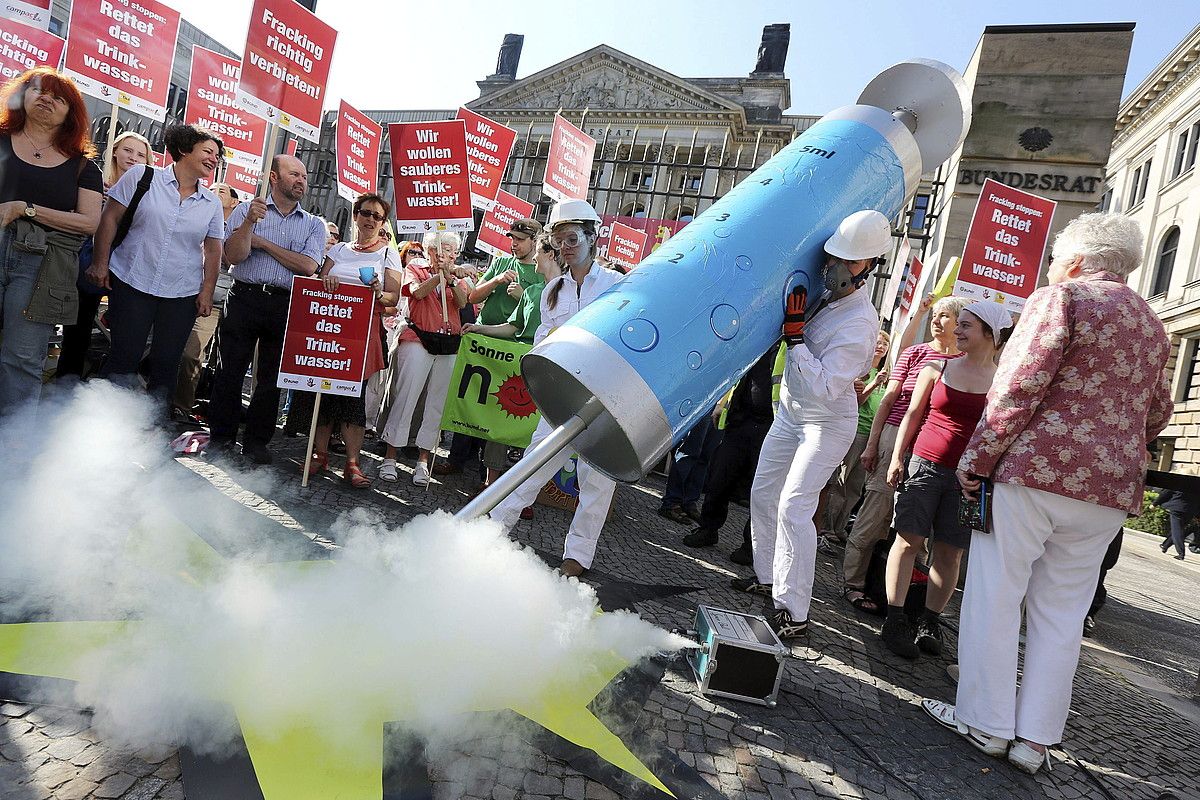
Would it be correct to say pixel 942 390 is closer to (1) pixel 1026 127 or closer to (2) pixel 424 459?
(2) pixel 424 459

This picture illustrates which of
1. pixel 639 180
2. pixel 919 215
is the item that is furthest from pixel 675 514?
pixel 919 215

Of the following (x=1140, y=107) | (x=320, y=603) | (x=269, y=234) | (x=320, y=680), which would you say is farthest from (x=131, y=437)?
(x=1140, y=107)

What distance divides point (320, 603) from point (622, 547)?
2627 mm

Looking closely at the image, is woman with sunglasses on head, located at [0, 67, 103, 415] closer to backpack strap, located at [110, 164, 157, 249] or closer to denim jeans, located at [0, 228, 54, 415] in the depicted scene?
denim jeans, located at [0, 228, 54, 415]

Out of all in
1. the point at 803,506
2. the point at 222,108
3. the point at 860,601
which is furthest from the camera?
the point at 222,108

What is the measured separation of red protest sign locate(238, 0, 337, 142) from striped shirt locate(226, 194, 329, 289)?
112cm

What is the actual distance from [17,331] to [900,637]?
194 inches

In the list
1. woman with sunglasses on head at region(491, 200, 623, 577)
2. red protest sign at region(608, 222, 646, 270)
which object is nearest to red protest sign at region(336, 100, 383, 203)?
red protest sign at region(608, 222, 646, 270)

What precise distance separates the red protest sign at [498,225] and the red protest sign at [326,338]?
5.08 m

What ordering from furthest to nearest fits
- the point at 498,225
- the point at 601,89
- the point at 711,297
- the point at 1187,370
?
the point at 601,89
the point at 1187,370
the point at 498,225
the point at 711,297

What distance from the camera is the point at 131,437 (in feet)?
14.1

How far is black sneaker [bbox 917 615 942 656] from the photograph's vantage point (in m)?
3.80

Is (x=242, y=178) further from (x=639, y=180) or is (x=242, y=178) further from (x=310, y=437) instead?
(x=639, y=180)

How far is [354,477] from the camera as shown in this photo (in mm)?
4953
